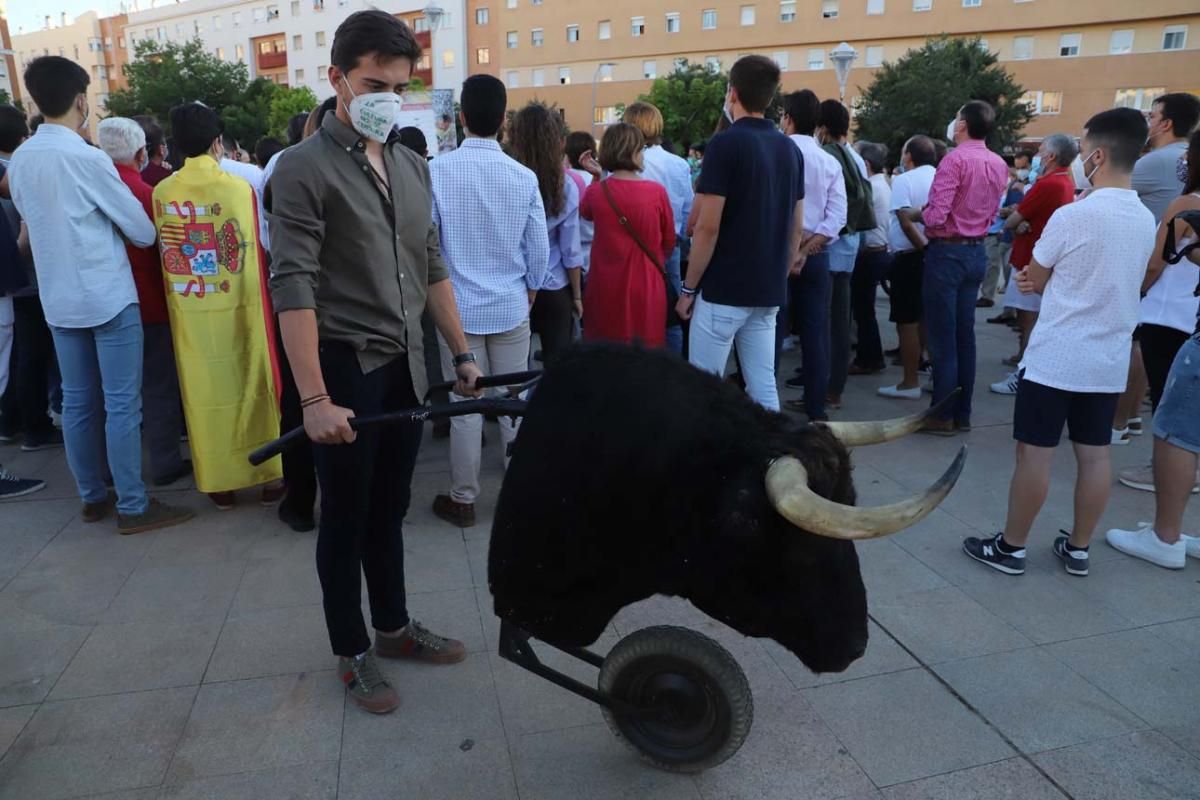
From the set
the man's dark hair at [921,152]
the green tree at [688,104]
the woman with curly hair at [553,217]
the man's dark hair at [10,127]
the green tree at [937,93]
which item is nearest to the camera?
the woman with curly hair at [553,217]

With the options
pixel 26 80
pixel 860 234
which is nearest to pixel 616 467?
pixel 26 80

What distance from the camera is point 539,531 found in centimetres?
204

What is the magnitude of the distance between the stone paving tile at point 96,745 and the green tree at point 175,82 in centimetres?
5603

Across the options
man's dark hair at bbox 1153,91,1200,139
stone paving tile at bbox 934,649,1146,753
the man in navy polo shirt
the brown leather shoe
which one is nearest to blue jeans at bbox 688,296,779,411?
the man in navy polo shirt

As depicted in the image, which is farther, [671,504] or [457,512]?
[457,512]

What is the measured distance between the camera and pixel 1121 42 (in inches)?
1988

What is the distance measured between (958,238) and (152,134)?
20.1ft

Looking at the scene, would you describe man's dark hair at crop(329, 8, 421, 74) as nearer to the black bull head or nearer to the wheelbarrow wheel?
the black bull head

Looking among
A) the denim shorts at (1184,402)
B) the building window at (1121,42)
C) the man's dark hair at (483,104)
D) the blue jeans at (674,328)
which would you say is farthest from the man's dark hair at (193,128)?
the building window at (1121,42)

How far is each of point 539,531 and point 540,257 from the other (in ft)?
8.88

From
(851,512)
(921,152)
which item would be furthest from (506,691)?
(921,152)

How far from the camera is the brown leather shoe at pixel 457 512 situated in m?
4.43

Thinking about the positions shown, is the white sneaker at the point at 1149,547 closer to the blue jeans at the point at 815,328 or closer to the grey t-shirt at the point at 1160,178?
the blue jeans at the point at 815,328

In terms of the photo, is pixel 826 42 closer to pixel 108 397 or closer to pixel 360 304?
pixel 108 397
